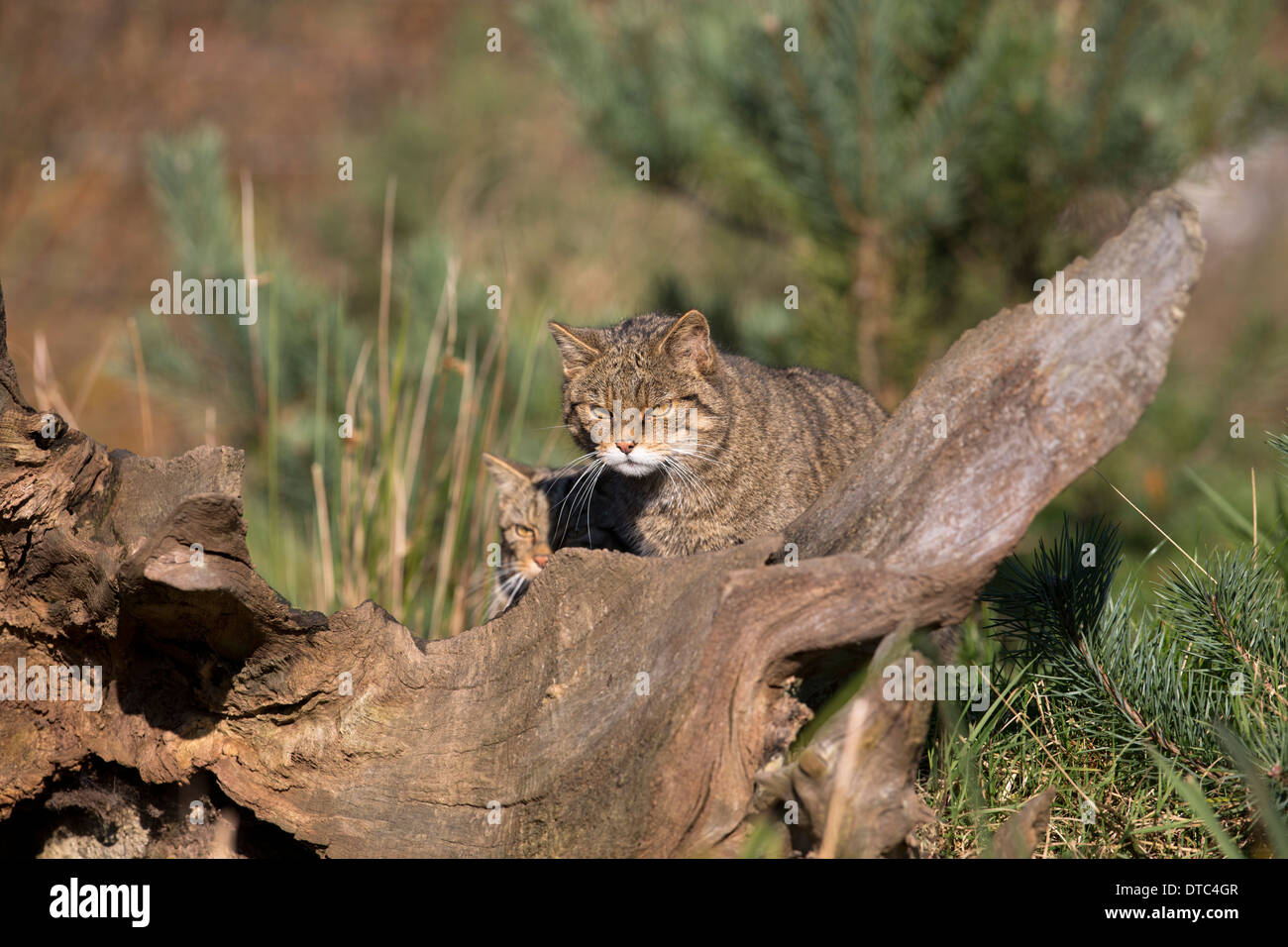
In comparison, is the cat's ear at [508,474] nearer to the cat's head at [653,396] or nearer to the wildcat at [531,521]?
the wildcat at [531,521]

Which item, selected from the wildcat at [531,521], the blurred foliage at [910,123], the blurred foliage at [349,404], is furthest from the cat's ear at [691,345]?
the blurred foliage at [910,123]

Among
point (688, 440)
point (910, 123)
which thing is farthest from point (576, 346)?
point (910, 123)

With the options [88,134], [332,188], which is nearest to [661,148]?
[332,188]

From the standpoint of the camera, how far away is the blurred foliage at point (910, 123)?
4527 mm

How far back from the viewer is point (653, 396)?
3.06 metres

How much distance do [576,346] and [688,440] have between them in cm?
50

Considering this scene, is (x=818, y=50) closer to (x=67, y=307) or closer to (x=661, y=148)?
(x=661, y=148)

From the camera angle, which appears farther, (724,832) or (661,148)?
(661,148)

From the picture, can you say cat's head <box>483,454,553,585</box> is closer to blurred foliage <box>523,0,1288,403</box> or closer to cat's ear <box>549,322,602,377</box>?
cat's ear <box>549,322,602,377</box>

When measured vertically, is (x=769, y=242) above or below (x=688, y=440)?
above

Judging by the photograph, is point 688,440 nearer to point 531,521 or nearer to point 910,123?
point 531,521

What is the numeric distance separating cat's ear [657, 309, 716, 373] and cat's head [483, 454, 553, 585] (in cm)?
82

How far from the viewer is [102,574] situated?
7.05 feet

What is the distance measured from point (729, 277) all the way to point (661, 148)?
251cm
